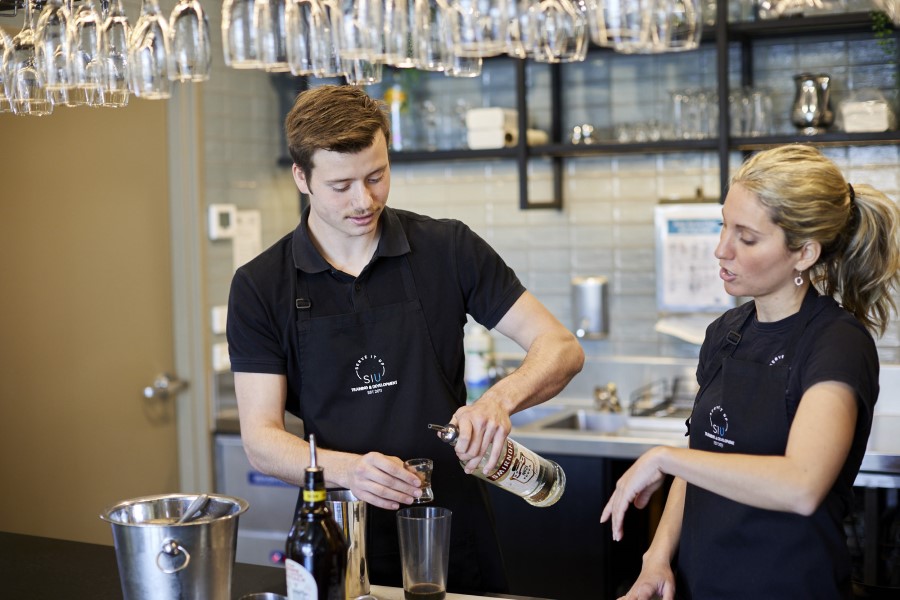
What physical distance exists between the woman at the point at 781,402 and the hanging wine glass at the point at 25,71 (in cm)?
157

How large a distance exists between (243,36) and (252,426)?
82 cm

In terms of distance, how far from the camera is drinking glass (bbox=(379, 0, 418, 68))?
84.6 inches

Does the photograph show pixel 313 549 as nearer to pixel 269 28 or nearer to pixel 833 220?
pixel 269 28

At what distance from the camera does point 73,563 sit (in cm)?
234

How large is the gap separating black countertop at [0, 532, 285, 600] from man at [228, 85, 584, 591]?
22 centimetres

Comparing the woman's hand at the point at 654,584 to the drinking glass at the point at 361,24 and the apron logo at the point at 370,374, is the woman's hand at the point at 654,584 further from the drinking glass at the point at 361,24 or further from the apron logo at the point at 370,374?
the drinking glass at the point at 361,24

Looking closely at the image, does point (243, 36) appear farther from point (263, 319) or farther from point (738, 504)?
point (738, 504)

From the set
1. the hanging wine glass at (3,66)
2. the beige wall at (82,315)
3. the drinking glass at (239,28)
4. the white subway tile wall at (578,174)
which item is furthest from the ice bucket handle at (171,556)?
the white subway tile wall at (578,174)

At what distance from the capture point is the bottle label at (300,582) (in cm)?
165

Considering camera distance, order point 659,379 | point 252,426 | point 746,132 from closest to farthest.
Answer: point 252,426
point 746,132
point 659,379

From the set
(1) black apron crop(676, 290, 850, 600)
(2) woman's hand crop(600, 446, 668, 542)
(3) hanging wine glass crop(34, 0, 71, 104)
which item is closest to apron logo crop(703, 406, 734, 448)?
(1) black apron crop(676, 290, 850, 600)

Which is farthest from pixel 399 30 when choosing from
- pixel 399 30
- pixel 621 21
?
pixel 621 21

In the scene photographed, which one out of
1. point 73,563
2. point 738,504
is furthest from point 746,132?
point 73,563

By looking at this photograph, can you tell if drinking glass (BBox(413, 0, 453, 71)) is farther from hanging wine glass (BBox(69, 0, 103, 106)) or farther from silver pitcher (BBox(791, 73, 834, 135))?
silver pitcher (BBox(791, 73, 834, 135))
